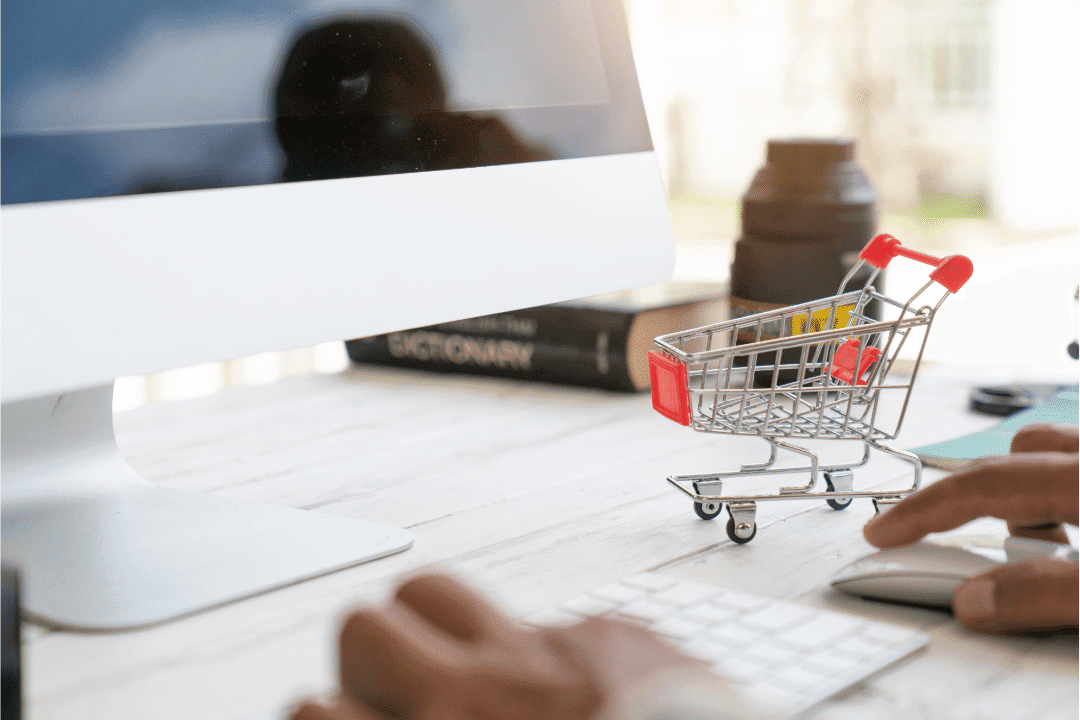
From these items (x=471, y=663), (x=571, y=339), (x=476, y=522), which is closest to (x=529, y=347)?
(x=571, y=339)

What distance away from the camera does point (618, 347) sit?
3.70ft

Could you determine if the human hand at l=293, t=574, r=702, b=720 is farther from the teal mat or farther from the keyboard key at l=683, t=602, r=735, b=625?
the teal mat

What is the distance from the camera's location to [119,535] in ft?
2.15

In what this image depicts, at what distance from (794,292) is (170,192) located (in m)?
0.72

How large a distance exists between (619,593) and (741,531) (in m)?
0.14

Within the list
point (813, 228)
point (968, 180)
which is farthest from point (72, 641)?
point (968, 180)

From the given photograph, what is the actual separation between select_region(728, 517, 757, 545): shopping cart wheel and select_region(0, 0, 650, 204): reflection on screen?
286 millimetres

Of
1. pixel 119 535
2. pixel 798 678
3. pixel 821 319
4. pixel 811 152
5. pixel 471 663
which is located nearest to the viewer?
pixel 471 663

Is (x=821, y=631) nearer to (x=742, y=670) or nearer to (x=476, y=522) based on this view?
(x=742, y=670)

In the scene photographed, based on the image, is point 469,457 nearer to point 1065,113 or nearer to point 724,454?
point 724,454

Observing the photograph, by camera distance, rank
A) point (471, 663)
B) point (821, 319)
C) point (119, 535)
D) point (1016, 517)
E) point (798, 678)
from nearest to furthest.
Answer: point (471, 663)
point (798, 678)
point (1016, 517)
point (119, 535)
point (821, 319)

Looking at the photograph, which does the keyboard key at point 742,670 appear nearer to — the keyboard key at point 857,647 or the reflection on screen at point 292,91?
the keyboard key at point 857,647

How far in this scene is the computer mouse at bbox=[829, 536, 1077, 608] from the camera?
0.53 meters

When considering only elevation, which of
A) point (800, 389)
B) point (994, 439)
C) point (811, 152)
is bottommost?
point (994, 439)
